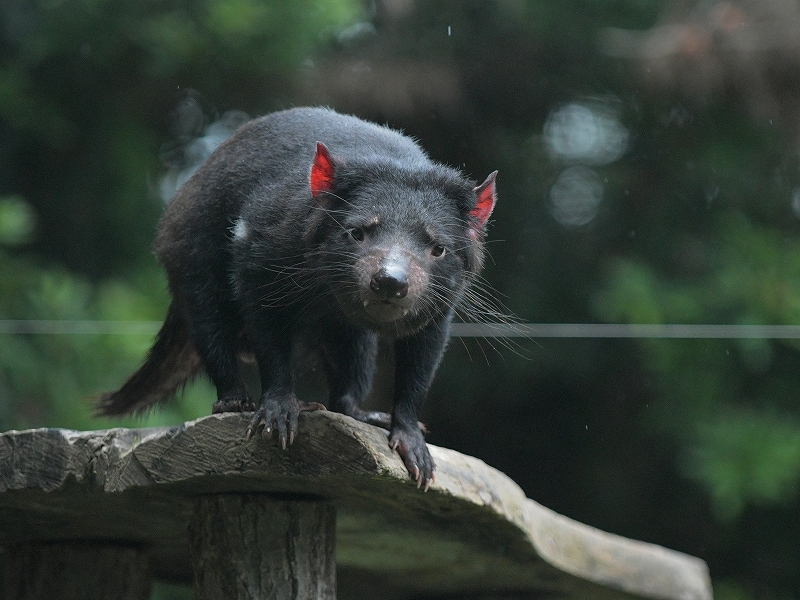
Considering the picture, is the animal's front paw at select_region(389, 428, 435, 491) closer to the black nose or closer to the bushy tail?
the black nose

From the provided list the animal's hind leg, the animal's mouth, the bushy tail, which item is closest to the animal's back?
the animal's hind leg

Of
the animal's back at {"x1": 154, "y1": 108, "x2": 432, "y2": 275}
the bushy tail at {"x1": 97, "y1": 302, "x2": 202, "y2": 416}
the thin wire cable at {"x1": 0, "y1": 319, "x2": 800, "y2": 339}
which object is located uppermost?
the thin wire cable at {"x1": 0, "y1": 319, "x2": 800, "y2": 339}

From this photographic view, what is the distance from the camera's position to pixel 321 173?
3398 millimetres

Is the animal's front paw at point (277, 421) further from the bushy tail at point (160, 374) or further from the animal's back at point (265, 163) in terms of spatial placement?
the bushy tail at point (160, 374)

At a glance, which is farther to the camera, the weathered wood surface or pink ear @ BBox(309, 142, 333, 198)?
pink ear @ BBox(309, 142, 333, 198)

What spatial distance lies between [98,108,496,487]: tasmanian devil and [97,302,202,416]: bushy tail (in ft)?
0.88

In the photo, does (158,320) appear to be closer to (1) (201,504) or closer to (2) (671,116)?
(1) (201,504)

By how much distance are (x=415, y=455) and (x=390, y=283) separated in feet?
1.64

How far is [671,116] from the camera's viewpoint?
8500 millimetres

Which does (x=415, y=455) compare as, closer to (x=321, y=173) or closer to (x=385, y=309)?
(x=385, y=309)

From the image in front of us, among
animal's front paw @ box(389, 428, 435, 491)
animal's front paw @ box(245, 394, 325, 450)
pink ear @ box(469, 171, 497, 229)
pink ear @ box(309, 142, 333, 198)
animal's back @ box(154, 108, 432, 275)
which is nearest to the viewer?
animal's front paw @ box(245, 394, 325, 450)

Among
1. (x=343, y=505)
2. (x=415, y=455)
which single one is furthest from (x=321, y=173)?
(x=343, y=505)

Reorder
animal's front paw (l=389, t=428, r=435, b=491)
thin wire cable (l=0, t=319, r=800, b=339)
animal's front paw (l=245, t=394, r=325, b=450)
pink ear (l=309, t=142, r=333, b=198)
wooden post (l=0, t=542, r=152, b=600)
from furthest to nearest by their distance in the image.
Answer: thin wire cable (l=0, t=319, r=800, b=339), wooden post (l=0, t=542, r=152, b=600), pink ear (l=309, t=142, r=333, b=198), animal's front paw (l=389, t=428, r=435, b=491), animal's front paw (l=245, t=394, r=325, b=450)

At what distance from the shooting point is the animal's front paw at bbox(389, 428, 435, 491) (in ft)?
10.2
